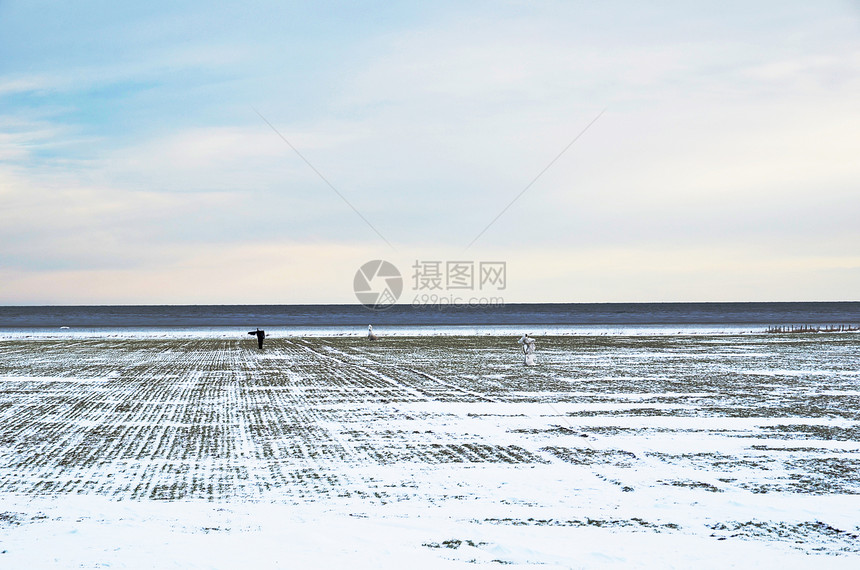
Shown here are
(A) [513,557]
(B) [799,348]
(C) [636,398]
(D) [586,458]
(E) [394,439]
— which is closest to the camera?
(A) [513,557]

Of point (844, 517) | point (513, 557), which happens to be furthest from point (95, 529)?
point (844, 517)

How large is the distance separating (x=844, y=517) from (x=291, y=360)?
23275 millimetres

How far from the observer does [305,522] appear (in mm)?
7555

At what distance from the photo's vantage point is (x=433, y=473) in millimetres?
9680

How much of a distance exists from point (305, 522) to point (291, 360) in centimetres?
2180

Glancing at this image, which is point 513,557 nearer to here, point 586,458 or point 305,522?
point 305,522

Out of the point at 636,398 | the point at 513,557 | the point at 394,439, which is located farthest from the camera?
the point at 636,398

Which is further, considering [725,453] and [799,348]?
[799,348]

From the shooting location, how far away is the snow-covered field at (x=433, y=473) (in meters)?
6.79

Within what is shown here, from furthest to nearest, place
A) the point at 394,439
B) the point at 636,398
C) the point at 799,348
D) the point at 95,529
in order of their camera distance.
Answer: the point at 799,348 < the point at 636,398 < the point at 394,439 < the point at 95,529

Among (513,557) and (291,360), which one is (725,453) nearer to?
(513,557)

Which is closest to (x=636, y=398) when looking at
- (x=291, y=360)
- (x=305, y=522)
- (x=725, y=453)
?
(x=725, y=453)

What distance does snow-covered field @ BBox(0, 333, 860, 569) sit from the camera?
6.79 meters

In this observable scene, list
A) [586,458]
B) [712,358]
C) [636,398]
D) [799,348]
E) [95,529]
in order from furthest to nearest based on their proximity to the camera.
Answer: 1. [799,348]
2. [712,358]
3. [636,398]
4. [586,458]
5. [95,529]
